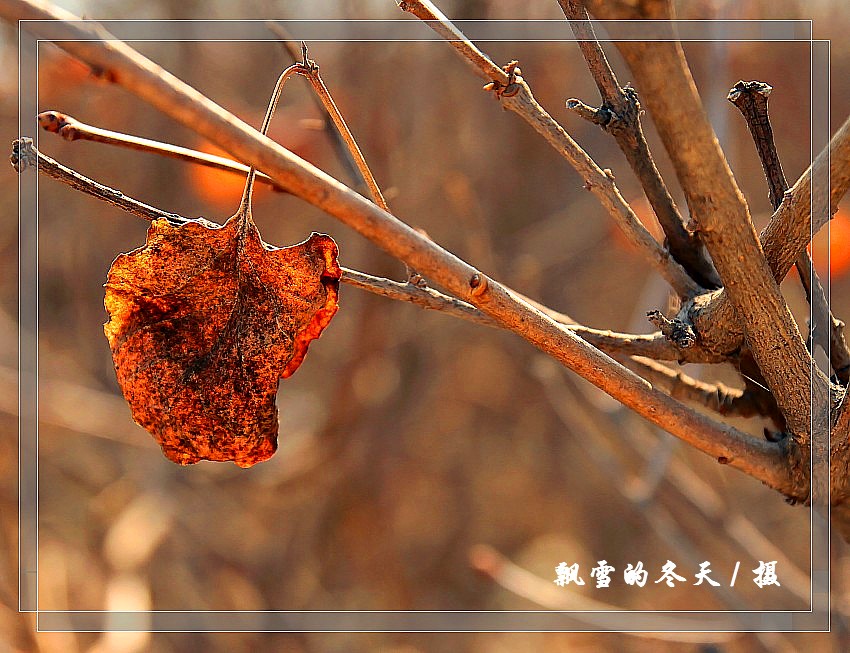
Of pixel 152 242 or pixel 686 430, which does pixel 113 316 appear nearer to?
pixel 152 242

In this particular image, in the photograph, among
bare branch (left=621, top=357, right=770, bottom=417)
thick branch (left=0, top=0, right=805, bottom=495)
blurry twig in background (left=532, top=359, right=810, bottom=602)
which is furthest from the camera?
blurry twig in background (left=532, top=359, right=810, bottom=602)

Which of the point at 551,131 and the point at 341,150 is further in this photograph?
the point at 341,150

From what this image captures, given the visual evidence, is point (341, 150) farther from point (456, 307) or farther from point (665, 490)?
point (665, 490)

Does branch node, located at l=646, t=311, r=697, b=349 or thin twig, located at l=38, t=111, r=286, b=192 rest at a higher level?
Result: thin twig, located at l=38, t=111, r=286, b=192

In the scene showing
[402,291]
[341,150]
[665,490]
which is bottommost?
[665,490]

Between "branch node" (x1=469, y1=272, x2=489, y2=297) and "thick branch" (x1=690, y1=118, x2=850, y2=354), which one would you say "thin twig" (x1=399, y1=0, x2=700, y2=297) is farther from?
"branch node" (x1=469, y1=272, x2=489, y2=297)

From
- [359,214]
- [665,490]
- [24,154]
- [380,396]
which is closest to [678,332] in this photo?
[359,214]

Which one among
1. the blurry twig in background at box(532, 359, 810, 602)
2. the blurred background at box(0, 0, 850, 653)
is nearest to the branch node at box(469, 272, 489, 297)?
the blurry twig in background at box(532, 359, 810, 602)

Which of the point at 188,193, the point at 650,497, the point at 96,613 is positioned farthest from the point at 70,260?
the point at 650,497
